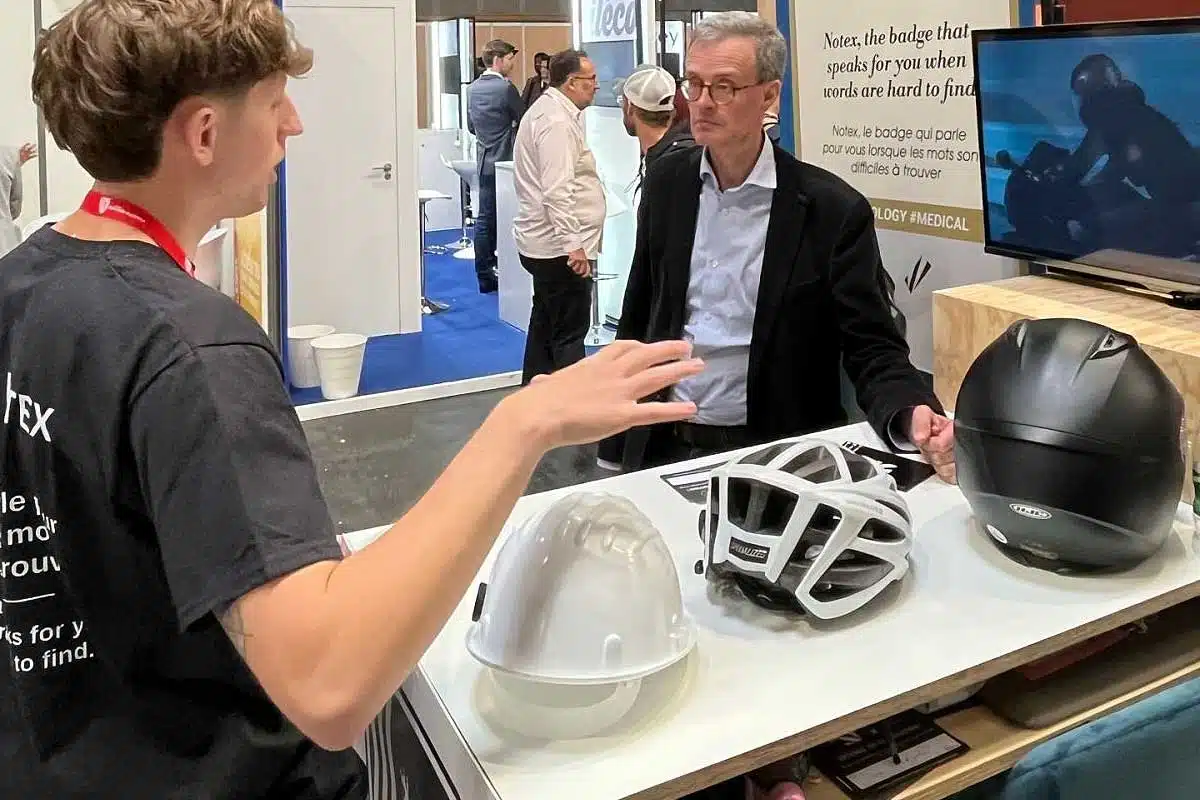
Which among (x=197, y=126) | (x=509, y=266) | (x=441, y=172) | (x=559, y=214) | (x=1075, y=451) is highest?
(x=441, y=172)

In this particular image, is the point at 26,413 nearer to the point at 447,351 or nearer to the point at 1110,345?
the point at 1110,345

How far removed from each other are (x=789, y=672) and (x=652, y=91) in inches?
148

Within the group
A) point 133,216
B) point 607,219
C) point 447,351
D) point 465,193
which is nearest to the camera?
point 133,216

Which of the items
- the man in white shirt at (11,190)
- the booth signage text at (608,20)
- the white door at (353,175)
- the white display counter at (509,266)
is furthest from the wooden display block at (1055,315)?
the booth signage text at (608,20)

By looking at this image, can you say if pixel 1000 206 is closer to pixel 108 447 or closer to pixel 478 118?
pixel 108 447

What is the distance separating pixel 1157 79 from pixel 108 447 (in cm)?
176

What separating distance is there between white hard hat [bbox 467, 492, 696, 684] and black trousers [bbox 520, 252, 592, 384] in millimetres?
3927

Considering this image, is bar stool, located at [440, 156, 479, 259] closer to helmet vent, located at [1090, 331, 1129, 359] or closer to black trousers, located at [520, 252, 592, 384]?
black trousers, located at [520, 252, 592, 384]

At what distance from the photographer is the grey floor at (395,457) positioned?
4.31m

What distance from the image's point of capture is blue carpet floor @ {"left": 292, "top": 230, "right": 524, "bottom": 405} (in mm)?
5867

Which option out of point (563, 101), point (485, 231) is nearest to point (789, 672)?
point (563, 101)

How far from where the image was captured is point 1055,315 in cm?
200

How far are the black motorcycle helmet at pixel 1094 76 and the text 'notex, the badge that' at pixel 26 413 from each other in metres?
1.82

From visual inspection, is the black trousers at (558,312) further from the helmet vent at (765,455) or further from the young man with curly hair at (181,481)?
the young man with curly hair at (181,481)
